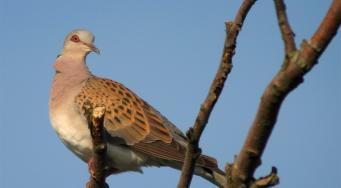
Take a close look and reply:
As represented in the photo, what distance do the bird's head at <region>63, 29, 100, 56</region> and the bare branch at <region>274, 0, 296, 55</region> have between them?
15.0 ft

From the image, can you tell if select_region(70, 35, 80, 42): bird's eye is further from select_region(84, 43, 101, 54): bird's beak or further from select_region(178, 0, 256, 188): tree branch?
select_region(178, 0, 256, 188): tree branch

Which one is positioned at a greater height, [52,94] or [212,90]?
[52,94]

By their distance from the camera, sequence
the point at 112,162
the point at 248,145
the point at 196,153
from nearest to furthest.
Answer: the point at 248,145
the point at 196,153
the point at 112,162

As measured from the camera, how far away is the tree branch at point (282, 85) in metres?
2.00

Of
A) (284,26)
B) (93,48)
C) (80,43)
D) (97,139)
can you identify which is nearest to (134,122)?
(93,48)

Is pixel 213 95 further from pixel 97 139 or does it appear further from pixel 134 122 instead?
pixel 134 122

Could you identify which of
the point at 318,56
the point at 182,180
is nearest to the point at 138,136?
the point at 182,180

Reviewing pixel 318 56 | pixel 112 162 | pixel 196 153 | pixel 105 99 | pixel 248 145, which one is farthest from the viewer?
pixel 105 99

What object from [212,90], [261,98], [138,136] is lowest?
[261,98]

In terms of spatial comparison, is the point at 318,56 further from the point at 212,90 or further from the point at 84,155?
the point at 84,155

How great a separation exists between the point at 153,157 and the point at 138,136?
300 mm

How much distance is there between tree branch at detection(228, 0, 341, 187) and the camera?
2004 mm

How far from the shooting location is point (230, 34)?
2.82 m

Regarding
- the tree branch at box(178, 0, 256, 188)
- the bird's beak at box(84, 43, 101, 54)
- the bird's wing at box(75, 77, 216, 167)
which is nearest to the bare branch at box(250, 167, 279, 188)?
the tree branch at box(178, 0, 256, 188)
